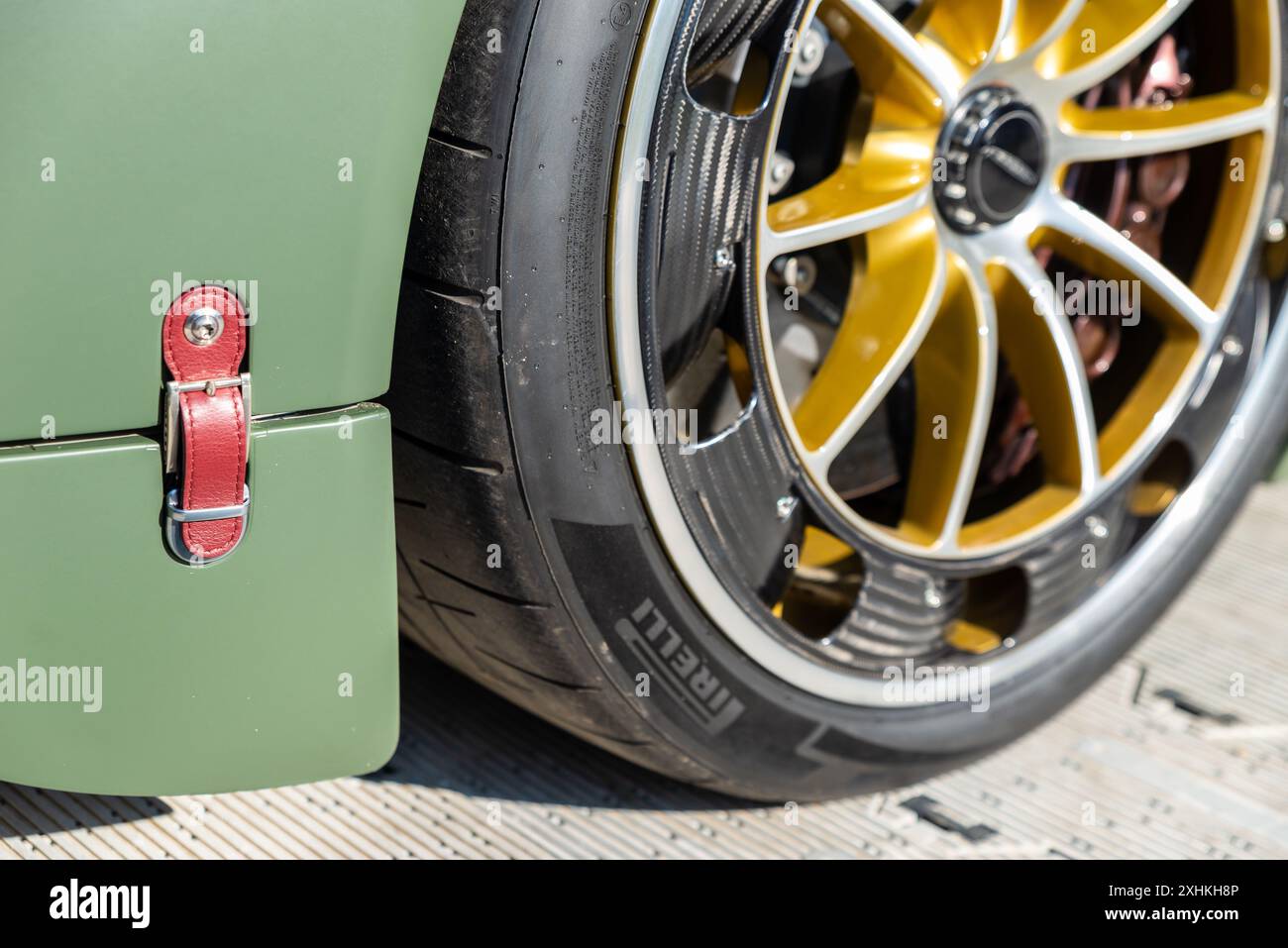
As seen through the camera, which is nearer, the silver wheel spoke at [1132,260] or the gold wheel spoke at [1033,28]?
the gold wheel spoke at [1033,28]

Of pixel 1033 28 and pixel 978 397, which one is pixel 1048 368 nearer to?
pixel 978 397

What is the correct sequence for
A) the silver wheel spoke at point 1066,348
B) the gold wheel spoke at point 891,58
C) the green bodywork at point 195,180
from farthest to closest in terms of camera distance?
1. the silver wheel spoke at point 1066,348
2. the gold wheel spoke at point 891,58
3. the green bodywork at point 195,180

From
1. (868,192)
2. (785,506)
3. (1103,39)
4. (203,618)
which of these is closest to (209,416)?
(203,618)

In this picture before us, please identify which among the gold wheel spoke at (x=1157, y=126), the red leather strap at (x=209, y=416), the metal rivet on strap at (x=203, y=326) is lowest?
the red leather strap at (x=209, y=416)

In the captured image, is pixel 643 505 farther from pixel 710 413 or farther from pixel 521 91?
pixel 521 91

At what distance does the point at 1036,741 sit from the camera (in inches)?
76.2

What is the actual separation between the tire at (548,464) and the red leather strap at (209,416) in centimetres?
17

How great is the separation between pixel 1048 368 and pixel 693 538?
62cm

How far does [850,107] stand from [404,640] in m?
0.92

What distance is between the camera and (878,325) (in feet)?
5.32

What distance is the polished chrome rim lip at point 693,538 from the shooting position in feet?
4.12

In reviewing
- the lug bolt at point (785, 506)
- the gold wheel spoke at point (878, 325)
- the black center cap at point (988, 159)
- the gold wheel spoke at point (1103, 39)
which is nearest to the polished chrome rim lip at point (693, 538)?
the lug bolt at point (785, 506)

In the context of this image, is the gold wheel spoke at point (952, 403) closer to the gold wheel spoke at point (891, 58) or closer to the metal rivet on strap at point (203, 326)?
the gold wheel spoke at point (891, 58)

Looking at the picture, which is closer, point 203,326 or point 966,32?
point 203,326
